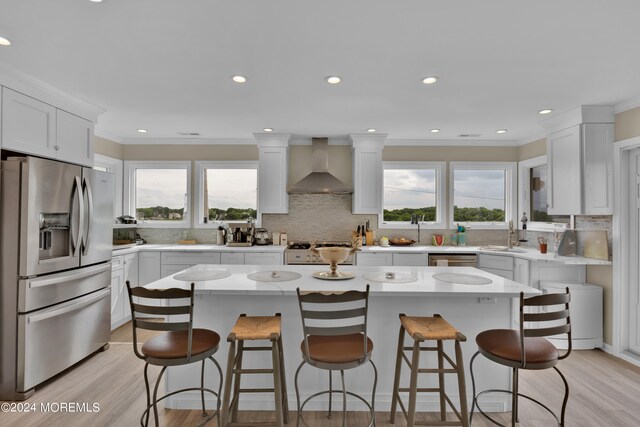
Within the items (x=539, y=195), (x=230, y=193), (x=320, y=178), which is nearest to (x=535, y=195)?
(x=539, y=195)

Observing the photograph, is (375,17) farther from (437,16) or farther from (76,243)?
(76,243)

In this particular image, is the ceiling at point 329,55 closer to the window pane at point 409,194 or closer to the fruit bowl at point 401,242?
the window pane at point 409,194

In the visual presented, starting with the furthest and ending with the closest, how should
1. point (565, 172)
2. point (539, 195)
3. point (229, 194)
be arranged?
1. point (229, 194)
2. point (539, 195)
3. point (565, 172)

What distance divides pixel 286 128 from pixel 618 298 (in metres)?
4.29

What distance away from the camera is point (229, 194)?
546 centimetres

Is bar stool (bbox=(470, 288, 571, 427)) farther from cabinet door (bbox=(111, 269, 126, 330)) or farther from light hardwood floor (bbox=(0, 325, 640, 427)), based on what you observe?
cabinet door (bbox=(111, 269, 126, 330))

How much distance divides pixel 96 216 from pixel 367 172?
3.45 m

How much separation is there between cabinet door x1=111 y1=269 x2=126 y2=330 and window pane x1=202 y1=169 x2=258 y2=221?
1.57 meters

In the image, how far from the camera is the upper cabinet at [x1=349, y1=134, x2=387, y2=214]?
5.05 metres

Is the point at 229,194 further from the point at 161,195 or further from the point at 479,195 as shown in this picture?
the point at 479,195

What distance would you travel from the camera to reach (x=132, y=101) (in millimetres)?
3514

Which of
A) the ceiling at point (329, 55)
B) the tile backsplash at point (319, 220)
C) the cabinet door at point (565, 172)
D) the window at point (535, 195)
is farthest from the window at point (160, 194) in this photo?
the window at point (535, 195)

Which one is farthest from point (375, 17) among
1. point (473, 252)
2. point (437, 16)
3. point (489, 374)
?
point (473, 252)

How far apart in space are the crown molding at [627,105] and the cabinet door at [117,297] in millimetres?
5991
